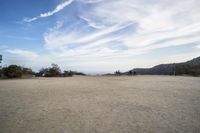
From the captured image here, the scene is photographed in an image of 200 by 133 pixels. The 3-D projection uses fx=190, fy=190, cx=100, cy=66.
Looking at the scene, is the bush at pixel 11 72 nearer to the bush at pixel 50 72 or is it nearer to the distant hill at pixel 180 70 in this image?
the bush at pixel 50 72

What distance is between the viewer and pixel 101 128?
441cm

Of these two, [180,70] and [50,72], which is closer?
[50,72]

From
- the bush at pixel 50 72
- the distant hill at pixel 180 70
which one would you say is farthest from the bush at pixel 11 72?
the distant hill at pixel 180 70

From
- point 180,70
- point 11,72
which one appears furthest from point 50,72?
point 180,70

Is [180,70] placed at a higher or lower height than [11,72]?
higher

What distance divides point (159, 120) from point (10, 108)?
4.77 metres

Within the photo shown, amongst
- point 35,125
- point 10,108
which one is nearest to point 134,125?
point 35,125

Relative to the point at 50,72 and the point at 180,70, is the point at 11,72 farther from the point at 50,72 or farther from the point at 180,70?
the point at 180,70

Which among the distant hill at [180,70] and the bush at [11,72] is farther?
the distant hill at [180,70]

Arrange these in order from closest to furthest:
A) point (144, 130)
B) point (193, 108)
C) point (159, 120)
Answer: point (144, 130), point (159, 120), point (193, 108)

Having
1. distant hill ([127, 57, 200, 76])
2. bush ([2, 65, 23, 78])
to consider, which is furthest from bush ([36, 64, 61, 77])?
distant hill ([127, 57, 200, 76])

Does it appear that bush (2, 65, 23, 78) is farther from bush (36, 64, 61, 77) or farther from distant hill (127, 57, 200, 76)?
distant hill (127, 57, 200, 76)

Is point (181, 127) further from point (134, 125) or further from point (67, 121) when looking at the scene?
point (67, 121)

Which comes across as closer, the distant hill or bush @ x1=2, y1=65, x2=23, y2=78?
bush @ x1=2, y1=65, x2=23, y2=78
